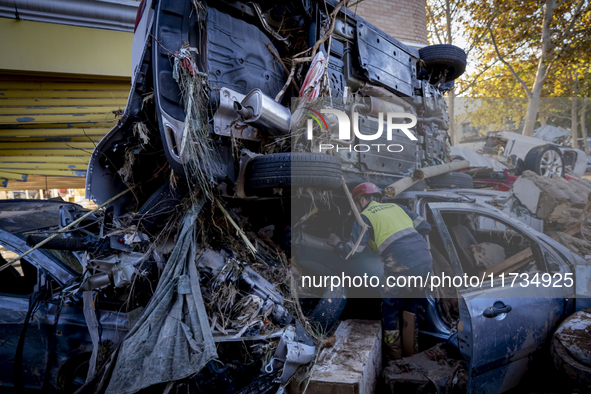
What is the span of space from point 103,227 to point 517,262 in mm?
3665

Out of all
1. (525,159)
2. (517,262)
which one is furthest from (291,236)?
(525,159)

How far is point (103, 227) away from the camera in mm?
3164

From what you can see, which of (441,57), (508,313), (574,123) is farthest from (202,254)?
(574,123)

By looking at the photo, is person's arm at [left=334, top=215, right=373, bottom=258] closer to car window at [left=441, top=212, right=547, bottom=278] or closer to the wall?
car window at [left=441, top=212, right=547, bottom=278]

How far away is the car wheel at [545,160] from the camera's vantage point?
21.6 feet

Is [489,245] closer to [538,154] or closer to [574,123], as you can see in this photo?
[538,154]

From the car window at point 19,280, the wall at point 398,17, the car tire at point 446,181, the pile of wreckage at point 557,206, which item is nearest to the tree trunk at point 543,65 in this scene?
the wall at point 398,17

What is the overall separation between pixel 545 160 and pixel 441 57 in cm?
309

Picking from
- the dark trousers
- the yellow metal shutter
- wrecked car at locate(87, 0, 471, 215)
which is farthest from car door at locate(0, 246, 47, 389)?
the yellow metal shutter

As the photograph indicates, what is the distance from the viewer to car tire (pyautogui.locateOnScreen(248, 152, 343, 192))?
9.24ft

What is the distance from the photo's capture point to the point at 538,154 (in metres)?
Result: 6.67

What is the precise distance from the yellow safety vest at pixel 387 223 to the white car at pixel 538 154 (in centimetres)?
486

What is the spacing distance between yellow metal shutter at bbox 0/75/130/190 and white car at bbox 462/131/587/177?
295 inches

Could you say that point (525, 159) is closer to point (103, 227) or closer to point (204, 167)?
point (204, 167)
